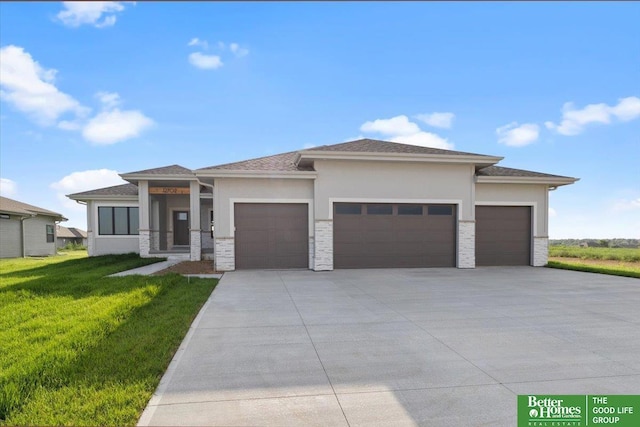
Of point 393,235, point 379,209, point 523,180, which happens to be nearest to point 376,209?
point 379,209

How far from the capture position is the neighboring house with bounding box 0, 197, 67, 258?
23188mm

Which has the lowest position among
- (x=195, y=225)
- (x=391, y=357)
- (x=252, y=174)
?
(x=391, y=357)

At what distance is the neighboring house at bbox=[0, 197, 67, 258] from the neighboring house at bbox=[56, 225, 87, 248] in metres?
18.1

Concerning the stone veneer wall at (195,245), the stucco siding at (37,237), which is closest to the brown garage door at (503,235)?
the stone veneer wall at (195,245)

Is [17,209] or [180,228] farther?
[17,209]

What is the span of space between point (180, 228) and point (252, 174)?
1078 cm

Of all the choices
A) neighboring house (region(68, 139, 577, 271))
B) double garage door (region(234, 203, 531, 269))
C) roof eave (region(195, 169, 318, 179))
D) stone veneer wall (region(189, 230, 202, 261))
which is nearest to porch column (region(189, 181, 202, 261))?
stone veneer wall (region(189, 230, 202, 261))

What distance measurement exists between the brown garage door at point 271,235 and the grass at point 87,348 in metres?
4.46

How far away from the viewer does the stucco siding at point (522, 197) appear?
47.8 ft

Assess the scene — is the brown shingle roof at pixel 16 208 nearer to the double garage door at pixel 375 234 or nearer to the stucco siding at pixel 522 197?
the double garage door at pixel 375 234

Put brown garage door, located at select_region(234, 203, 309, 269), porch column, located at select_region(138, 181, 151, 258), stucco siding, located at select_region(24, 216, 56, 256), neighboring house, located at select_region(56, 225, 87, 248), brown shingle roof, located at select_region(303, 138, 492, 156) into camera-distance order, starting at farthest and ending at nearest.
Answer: neighboring house, located at select_region(56, 225, 87, 248) < stucco siding, located at select_region(24, 216, 56, 256) < porch column, located at select_region(138, 181, 151, 258) < brown shingle roof, located at select_region(303, 138, 492, 156) < brown garage door, located at select_region(234, 203, 309, 269)

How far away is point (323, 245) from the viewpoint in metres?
13.2

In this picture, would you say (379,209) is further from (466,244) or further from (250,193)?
(250,193)

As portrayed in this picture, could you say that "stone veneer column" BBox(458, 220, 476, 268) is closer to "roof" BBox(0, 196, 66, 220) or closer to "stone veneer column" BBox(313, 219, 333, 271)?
"stone veneer column" BBox(313, 219, 333, 271)
